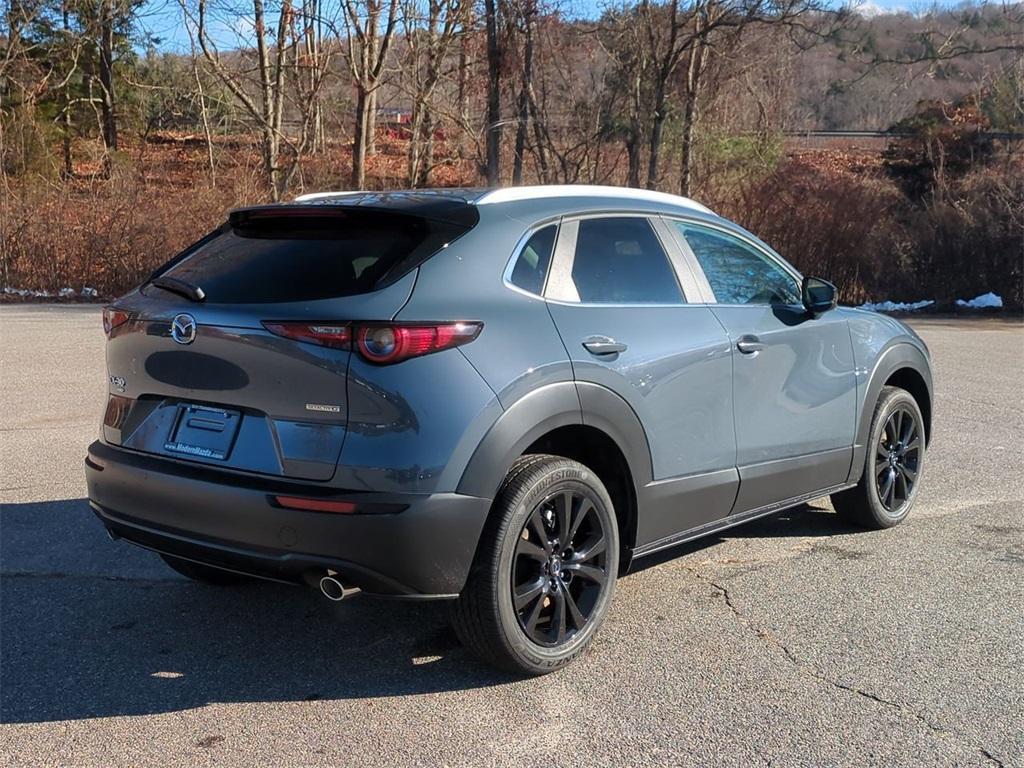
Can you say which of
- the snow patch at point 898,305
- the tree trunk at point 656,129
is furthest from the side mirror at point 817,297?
the tree trunk at point 656,129

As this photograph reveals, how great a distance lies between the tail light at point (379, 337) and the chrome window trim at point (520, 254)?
18.1 inches

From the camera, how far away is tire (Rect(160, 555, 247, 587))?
187 inches

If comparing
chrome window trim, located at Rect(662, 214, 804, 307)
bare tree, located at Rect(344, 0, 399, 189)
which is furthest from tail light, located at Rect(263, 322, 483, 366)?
bare tree, located at Rect(344, 0, 399, 189)

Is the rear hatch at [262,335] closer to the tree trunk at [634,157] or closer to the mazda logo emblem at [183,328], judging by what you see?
the mazda logo emblem at [183,328]

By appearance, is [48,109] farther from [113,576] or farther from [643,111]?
[113,576]

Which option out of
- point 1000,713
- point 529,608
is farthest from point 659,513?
point 1000,713

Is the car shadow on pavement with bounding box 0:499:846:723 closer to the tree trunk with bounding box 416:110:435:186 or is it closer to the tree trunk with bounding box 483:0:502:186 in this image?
the tree trunk with bounding box 483:0:502:186

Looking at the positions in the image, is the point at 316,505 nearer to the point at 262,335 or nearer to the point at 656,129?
the point at 262,335

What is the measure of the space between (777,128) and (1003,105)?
6391 mm

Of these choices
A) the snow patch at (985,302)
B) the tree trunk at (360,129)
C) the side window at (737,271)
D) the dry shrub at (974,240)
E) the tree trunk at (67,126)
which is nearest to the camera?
the side window at (737,271)

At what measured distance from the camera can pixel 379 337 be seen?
3.47 meters

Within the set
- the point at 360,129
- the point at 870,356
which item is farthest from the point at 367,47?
the point at 870,356

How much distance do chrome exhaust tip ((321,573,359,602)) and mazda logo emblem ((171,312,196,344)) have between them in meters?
1.00

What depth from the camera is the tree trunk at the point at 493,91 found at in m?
23.1
